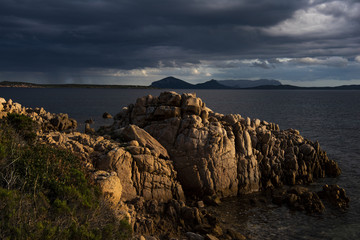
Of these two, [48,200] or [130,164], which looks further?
[130,164]

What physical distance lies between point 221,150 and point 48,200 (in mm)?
19093

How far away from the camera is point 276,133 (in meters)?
41.4

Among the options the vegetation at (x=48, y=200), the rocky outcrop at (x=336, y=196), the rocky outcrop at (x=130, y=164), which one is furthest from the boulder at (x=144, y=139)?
the rocky outcrop at (x=336, y=196)

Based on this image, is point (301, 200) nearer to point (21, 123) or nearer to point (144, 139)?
point (144, 139)

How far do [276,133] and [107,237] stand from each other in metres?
31.0

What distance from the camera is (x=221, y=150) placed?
1262 inches

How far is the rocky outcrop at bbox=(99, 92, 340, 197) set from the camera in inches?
1224

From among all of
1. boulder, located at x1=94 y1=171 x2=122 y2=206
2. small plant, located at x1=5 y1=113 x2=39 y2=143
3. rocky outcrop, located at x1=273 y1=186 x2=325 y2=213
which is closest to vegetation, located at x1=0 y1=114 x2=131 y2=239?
boulder, located at x1=94 y1=171 x2=122 y2=206

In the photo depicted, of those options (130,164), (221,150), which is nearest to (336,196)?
(221,150)

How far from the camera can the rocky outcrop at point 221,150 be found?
31094 mm

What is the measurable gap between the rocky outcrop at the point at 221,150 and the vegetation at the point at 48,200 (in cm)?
1150

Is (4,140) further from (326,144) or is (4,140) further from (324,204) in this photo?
(326,144)

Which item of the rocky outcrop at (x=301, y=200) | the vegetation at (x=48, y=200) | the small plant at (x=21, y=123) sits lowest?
the rocky outcrop at (x=301, y=200)

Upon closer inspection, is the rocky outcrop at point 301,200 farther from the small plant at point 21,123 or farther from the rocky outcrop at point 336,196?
the small plant at point 21,123
